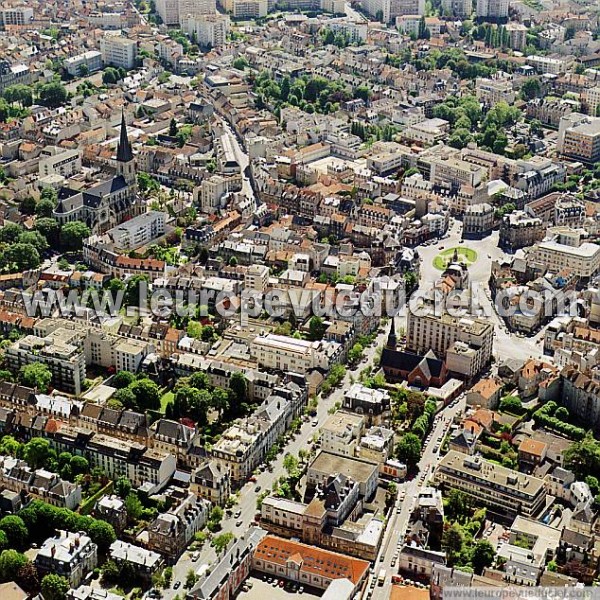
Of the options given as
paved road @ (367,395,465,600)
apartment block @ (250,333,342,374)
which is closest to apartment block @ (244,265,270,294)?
apartment block @ (250,333,342,374)

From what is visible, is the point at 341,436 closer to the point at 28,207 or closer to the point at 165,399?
the point at 165,399

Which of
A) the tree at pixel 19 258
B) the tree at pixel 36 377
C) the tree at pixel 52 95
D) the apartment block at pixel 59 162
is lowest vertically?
the tree at pixel 36 377

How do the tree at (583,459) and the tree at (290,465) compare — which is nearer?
the tree at (290,465)

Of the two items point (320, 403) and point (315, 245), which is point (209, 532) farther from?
point (315, 245)

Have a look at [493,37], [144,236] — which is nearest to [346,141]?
[144,236]

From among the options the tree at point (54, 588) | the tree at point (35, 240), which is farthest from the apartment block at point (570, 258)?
the tree at point (54, 588)

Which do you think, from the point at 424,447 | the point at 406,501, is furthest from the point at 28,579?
the point at 424,447

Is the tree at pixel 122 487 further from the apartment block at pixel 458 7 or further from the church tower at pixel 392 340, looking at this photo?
the apartment block at pixel 458 7
